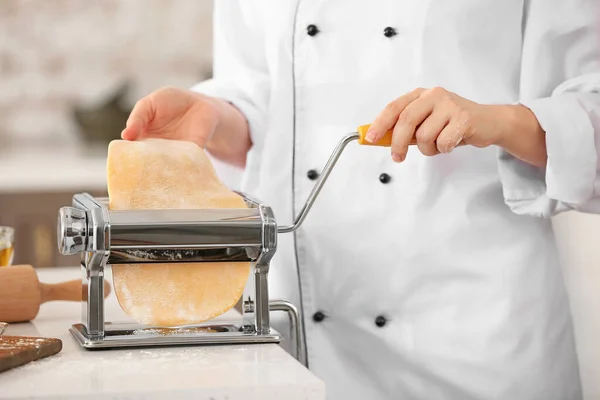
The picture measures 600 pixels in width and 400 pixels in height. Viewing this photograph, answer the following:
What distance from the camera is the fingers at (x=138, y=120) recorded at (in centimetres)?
97

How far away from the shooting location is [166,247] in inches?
32.2

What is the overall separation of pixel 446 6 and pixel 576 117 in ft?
0.74

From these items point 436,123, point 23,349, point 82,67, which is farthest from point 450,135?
point 82,67

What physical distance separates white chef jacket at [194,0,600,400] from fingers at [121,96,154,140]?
24 cm

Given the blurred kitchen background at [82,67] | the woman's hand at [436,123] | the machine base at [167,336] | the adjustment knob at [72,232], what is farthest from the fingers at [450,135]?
the blurred kitchen background at [82,67]

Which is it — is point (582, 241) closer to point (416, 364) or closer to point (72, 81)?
point (416, 364)

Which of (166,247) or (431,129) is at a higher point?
(431,129)

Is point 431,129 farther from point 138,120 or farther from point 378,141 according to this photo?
point 138,120

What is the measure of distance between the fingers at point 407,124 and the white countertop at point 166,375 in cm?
24

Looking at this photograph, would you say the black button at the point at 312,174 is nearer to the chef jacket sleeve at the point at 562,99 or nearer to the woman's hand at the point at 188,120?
the woman's hand at the point at 188,120

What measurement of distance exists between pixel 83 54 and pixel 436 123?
8.82 ft

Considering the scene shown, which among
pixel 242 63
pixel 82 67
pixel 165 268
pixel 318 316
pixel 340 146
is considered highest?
pixel 82 67

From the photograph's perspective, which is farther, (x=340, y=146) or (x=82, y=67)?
(x=82, y=67)

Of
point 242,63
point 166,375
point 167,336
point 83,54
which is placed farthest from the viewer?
point 83,54
